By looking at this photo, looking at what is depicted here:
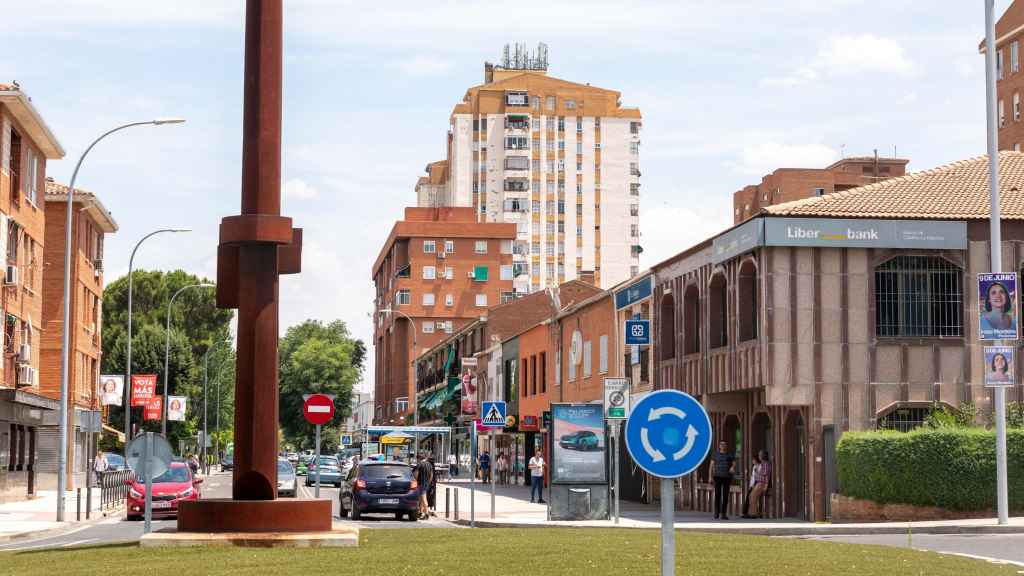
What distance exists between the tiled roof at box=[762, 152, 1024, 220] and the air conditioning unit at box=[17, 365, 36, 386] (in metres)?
26.4

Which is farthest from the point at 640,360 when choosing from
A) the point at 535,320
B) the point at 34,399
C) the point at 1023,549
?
the point at 535,320

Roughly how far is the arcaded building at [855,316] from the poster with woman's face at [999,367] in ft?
19.5

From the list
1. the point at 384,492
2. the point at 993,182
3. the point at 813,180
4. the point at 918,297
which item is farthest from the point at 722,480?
the point at 813,180

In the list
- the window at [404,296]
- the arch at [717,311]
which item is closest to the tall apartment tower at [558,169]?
the window at [404,296]

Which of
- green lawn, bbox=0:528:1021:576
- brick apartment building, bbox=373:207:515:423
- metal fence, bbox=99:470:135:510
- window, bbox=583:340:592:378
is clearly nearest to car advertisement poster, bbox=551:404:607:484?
green lawn, bbox=0:528:1021:576

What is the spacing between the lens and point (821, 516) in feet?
111

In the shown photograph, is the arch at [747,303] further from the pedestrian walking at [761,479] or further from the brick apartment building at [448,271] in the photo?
the brick apartment building at [448,271]

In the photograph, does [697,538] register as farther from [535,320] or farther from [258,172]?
[535,320]

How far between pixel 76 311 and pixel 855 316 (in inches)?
1578

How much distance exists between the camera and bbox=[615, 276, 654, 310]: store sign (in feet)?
148

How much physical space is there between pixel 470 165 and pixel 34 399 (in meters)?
88.9

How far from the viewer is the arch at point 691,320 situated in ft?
135

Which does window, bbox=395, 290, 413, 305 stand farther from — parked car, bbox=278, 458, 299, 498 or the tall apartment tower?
parked car, bbox=278, 458, 299, 498

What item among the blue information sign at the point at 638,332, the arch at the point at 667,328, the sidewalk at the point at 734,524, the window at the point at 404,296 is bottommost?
the sidewalk at the point at 734,524
